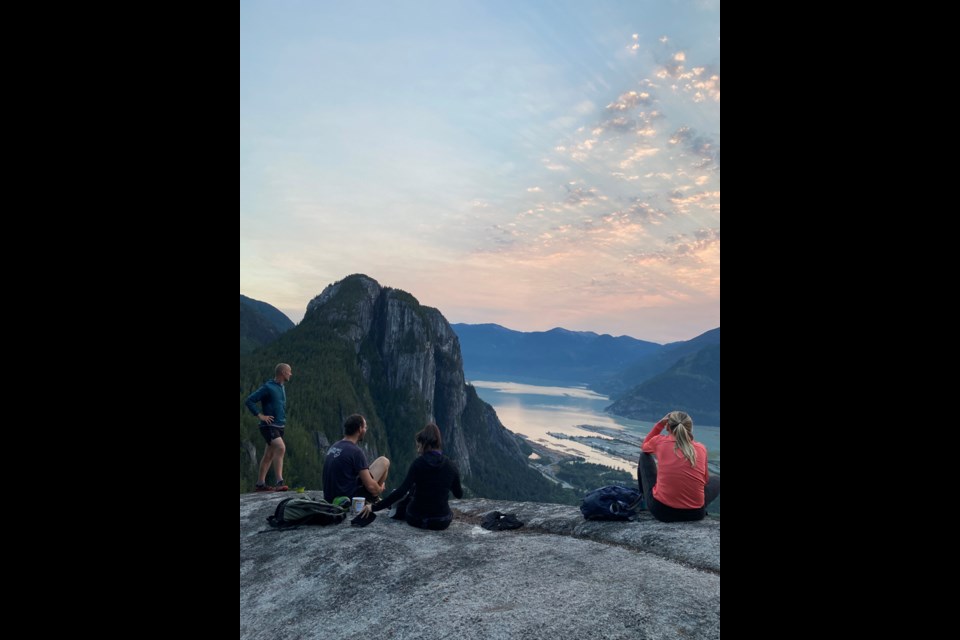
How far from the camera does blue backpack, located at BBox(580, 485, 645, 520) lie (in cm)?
779

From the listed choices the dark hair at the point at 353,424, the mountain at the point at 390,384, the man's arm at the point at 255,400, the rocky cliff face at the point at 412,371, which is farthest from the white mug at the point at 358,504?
the rocky cliff face at the point at 412,371

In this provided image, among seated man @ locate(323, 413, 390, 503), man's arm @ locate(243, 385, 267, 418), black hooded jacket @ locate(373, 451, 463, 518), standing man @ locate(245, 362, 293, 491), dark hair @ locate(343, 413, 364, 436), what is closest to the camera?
black hooded jacket @ locate(373, 451, 463, 518)

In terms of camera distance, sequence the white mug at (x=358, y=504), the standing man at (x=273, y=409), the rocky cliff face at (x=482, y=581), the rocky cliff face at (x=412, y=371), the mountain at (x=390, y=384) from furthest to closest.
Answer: the rocky cliff face at (x=412, y=371) < the mountain at (x=390, y=384) < the standing man at (x=273, y=409) < the white mug at (x=358, y=504) < the rocky cliff face at (x=482, y=581)

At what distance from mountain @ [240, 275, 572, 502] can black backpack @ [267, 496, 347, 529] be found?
280ft

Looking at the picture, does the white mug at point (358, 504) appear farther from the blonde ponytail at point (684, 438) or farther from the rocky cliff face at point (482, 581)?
the blonde ponytail at point (684, 438)

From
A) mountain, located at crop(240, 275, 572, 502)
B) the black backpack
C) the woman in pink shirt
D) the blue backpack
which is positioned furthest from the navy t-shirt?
mountain, located at crop(240, 275, 572, 502)

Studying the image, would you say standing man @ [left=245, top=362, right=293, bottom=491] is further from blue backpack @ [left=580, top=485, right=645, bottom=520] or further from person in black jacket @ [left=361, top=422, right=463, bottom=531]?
blue backpack @ [left=580, top=485, right=645, bottom=520]

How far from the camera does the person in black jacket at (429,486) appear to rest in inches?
285

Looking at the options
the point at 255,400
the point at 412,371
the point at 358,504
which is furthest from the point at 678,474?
the point at 412,371

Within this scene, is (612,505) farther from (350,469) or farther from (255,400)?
(255,400)

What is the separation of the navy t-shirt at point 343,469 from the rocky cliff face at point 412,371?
119 metres
